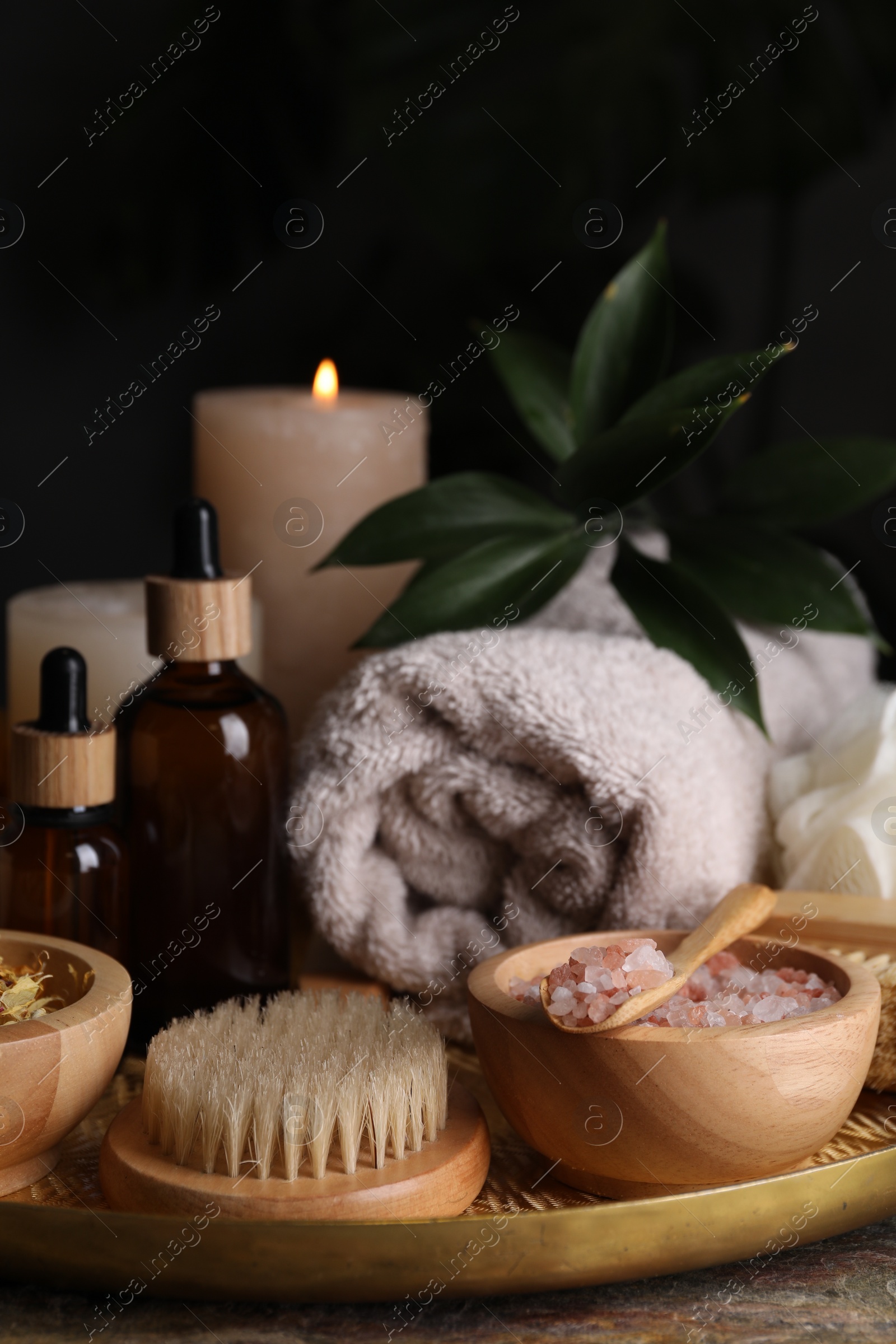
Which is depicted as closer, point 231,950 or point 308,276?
point 231,950

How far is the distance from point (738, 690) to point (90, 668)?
0.94 feet

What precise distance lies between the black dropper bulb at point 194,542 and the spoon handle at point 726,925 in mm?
224

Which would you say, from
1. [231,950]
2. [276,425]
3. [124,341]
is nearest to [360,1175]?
[231,950]

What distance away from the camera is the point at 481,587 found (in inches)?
22.8

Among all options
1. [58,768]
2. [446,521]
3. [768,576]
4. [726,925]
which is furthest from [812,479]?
[58,768]

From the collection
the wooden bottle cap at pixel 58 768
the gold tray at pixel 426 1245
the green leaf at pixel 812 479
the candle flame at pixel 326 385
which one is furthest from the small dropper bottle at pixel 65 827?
the green leaf at pixel 812 479

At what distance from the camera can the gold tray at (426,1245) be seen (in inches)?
13.6

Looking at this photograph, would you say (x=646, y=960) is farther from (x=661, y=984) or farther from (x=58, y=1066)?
(x=58, y=1066)

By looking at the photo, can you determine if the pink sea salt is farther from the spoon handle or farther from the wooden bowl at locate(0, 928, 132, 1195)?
the wooden bowl at locate(0, 928, 132, 1195)

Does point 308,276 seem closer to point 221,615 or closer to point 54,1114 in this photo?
point 221,615

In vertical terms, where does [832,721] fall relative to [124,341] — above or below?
below

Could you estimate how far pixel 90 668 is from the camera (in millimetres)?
578

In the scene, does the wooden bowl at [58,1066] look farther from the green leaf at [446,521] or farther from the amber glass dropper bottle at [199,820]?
the green leaf at [446,521]

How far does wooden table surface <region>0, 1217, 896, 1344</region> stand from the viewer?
1.13ft
